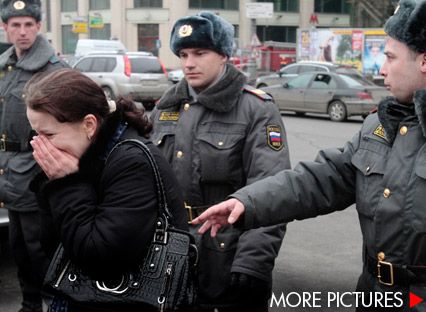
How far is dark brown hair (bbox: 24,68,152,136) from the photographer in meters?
2.38

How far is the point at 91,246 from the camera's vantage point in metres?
2.26

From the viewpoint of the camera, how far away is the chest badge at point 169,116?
3502 millimetres

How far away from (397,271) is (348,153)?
527 mm

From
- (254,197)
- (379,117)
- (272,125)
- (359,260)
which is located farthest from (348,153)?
(359,260)

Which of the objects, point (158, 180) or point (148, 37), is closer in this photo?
point (158, 180)

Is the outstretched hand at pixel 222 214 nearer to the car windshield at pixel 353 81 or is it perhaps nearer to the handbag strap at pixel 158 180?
the handbag strap at pixel 158 180

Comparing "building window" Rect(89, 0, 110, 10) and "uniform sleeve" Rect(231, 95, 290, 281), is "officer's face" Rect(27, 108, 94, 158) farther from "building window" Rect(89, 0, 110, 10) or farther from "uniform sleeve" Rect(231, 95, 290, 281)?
"building window" Rect(89, 0, 110, 10)

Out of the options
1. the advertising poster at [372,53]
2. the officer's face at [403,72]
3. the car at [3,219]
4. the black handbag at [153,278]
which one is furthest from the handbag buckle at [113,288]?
the advertising poster at [372,53]

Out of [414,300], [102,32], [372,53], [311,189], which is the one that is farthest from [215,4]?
[414,300]

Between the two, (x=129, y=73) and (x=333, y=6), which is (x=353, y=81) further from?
(x=333, y=6)

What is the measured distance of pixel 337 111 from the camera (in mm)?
18594

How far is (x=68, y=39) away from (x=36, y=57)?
5843 centimetres

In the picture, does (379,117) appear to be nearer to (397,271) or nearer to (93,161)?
(397,271)

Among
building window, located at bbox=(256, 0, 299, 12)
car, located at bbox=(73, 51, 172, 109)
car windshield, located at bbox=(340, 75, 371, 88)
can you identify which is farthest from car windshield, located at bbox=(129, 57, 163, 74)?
building window, located at bbox=(256, 0, 299, 12)
